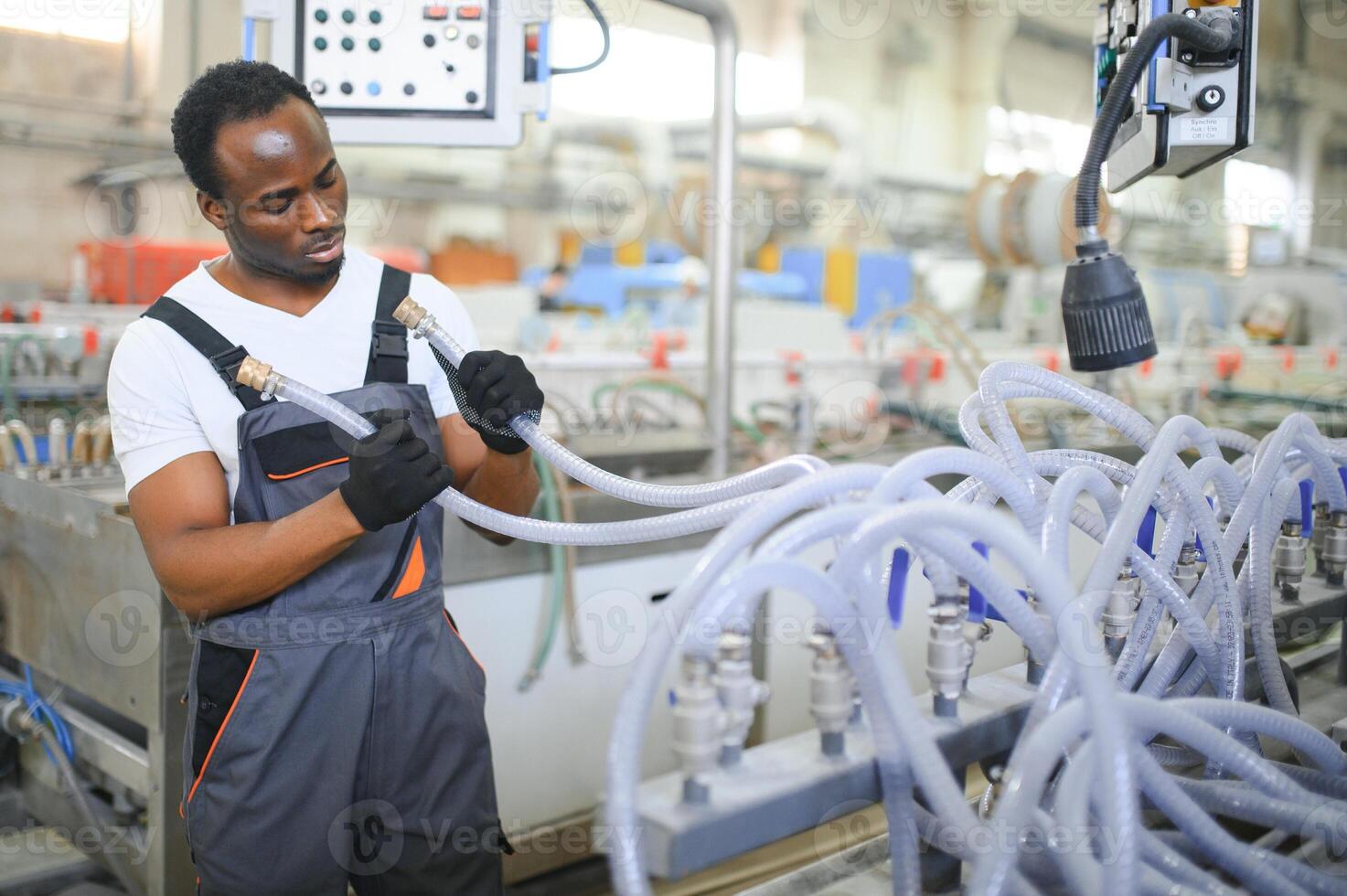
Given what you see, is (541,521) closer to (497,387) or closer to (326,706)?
(497,387)

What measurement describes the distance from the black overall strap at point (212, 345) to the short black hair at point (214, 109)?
0.13 m

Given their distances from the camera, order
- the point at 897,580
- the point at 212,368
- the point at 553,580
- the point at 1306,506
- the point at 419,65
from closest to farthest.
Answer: the point at 897,580 < the point at 212,368 < the point at 1306,506 < the point at 419,65 < the point at 553,580

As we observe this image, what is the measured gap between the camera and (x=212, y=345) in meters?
0.98

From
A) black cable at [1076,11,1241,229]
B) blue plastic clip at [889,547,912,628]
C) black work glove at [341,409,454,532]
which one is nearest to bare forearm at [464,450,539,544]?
black work glove at [341,409,454,532]

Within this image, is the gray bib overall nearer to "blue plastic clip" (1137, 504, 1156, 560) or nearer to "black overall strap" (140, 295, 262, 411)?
"black overall strap" (140, 295, 262, 411)

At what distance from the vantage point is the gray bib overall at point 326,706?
1006mm

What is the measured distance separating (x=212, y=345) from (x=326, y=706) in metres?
0.37

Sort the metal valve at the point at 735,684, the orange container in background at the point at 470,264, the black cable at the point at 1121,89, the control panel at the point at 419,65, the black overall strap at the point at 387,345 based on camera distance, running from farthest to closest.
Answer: the orange container in background at the point at 470,264, the control panel at the point at 419,65, the black overall strap at the point at 387,345, the black cable at the point at 1121,89, the metal valve at the point at 735,684

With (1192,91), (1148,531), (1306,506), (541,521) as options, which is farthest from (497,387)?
(1306,506)

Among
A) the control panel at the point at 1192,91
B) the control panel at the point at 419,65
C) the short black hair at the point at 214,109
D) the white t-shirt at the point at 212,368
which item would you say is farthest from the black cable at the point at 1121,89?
the control panel at the point at 419,65

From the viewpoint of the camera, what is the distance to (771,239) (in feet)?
19.6

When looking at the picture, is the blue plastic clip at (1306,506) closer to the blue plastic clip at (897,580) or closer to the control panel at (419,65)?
the blue plastic clip at (897,580)

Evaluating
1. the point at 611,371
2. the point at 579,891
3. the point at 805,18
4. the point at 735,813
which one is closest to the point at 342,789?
the point at 735,813

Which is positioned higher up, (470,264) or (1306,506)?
(470,264)
